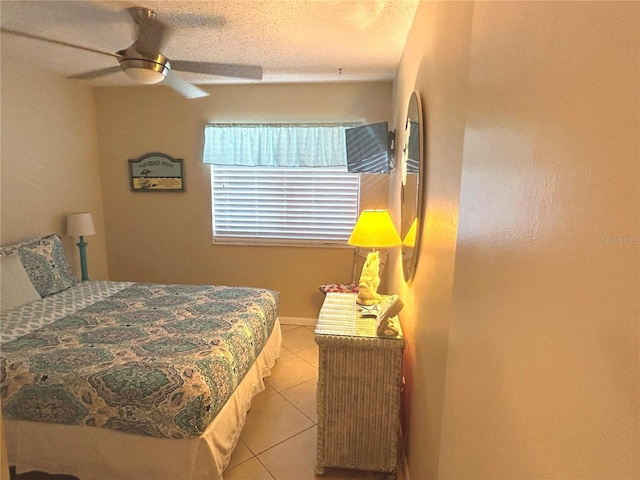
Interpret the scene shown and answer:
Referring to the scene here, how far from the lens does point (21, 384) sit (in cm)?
166

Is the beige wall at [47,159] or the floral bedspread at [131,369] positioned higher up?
the beige wall at [47,159]

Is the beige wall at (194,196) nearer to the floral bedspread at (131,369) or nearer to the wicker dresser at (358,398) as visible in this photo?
the floral bedspread at (131,369)

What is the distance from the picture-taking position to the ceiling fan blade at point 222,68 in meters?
2.10

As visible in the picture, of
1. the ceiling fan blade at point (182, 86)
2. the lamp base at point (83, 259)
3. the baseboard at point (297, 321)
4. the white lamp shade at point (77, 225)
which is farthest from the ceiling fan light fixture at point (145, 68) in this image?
the baseboard at point (297, 321)

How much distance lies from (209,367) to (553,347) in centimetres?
162

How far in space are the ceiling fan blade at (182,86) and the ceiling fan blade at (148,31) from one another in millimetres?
184

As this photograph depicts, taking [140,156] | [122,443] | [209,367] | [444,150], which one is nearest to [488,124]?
[444,150]

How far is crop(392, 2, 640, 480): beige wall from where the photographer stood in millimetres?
371

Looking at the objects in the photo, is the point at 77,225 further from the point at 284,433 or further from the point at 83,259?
the point at 284,433

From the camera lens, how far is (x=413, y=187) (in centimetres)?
175

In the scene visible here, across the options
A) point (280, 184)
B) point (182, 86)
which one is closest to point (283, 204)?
point (280, 184)

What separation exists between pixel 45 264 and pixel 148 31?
1.97 m

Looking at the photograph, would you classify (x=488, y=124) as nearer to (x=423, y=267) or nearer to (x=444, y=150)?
(x=444, y=150)

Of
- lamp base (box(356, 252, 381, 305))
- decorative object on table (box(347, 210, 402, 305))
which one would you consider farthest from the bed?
decorative object on table (box(347, 210, 402, 305))
